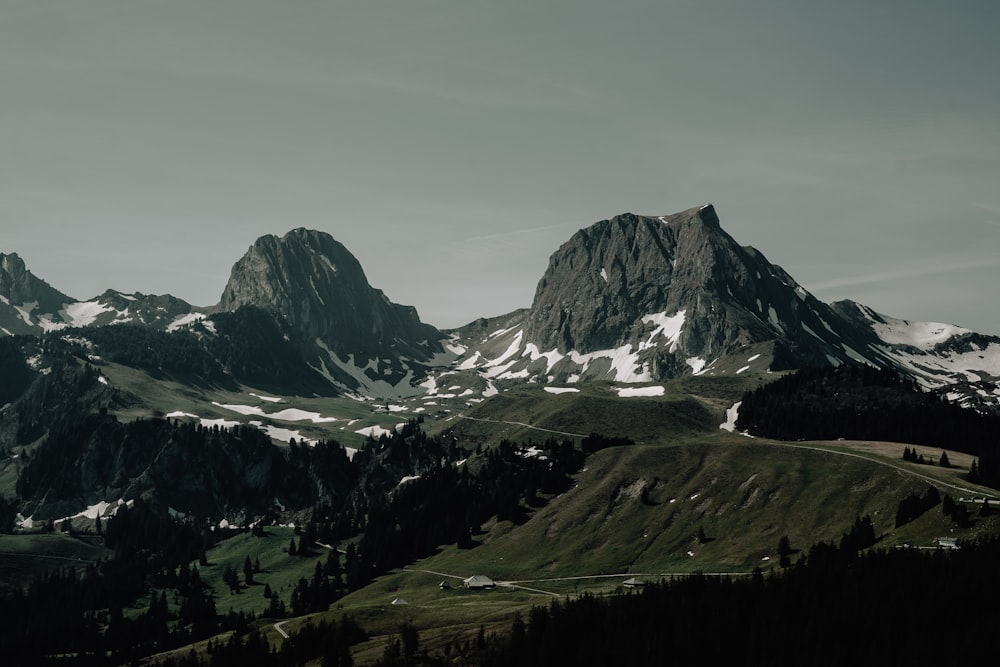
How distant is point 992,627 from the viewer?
154 m

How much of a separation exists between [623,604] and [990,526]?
66142mm

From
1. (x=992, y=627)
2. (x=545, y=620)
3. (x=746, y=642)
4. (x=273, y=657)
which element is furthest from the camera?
(x=273, y=657)

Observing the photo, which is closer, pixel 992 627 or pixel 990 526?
pixel 992 627

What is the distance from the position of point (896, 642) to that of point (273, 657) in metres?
108

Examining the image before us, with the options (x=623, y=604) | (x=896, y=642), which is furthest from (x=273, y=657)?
(x=896, y=642)

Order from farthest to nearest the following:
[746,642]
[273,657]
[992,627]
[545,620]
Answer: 1. [273,657]
2. [545,620]
3. [746,642]
4. [992,627]

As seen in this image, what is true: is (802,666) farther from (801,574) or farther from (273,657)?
(273,657)

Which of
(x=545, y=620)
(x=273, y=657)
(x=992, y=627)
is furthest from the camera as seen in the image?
(x=273, y=657)

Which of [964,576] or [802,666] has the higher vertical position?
[964,576]

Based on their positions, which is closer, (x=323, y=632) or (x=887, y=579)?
(x=887, y=579)

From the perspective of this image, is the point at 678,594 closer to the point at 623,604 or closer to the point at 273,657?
the point at 623,604

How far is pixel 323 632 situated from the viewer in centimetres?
19912

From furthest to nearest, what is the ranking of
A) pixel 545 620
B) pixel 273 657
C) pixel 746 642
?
pixel 273 657
pixel 545 620
pixel 746 642

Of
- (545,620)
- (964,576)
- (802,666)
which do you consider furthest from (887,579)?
(545,620)
